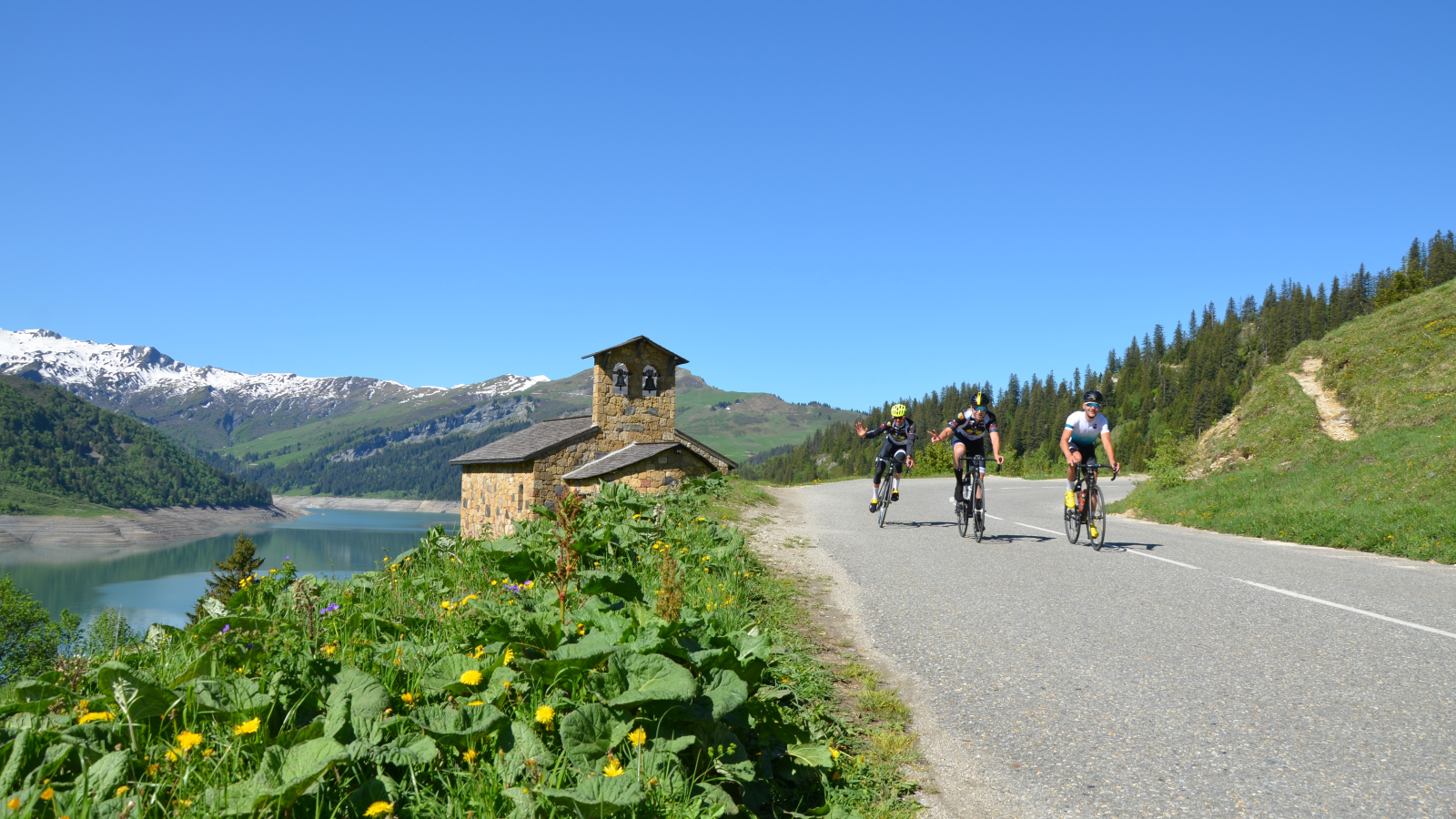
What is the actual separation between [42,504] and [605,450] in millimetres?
210661

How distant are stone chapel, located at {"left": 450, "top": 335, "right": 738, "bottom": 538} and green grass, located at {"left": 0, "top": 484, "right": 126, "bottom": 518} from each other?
19452cm

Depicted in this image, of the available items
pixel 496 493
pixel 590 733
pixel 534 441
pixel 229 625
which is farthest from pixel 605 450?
pixel 590 733

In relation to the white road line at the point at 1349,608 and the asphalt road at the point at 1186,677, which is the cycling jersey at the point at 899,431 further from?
the white road line at the point at 1349,608

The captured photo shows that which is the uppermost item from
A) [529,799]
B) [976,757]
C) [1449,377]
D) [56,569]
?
[1449,377]

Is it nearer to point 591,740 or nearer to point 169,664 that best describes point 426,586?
point 169,664

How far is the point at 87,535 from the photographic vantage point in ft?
507

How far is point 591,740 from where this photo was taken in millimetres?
2605

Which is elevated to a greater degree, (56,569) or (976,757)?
(976,757)

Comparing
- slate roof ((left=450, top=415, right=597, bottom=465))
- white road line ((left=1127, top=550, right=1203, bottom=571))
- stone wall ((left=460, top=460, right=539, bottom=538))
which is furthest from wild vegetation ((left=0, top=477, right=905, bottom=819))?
slate roof ((left=450, top=415, right=597, bottom=465))

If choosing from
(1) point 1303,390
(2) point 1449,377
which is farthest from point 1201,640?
(1) point 1303,390

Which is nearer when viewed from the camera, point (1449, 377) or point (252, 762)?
point (252, 762)

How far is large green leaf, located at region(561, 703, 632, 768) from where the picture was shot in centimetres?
254

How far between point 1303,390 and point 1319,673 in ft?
82.6

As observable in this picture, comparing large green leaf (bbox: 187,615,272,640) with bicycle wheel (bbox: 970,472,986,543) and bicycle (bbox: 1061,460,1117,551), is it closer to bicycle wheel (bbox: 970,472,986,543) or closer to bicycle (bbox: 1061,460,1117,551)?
bicycle wheel (bbox: 970,472,986,543)
